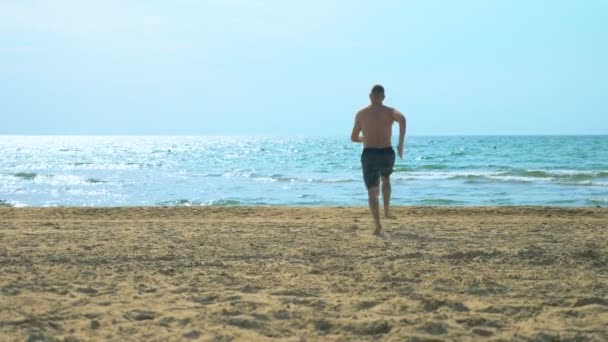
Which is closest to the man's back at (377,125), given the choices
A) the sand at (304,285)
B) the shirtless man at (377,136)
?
the shirtless man at (377,136)

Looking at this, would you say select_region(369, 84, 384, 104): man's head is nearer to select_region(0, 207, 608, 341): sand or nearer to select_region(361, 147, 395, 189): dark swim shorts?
select_region(361, 147, 395, 189): dark swim shorts

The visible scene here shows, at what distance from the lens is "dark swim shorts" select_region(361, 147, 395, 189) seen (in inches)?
278

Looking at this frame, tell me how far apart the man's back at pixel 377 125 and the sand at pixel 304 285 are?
1.06m

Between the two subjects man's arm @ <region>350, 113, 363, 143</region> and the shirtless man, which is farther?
man's arm @ <region>350, 113, 363, 143</region>

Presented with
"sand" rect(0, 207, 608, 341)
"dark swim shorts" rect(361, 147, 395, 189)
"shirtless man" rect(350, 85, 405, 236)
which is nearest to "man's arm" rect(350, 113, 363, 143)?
"shirtless man" rect(350, 85, 405, 236)

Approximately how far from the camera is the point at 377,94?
710cm

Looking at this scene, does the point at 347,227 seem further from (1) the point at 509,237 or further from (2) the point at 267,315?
(2) the point at 267,315

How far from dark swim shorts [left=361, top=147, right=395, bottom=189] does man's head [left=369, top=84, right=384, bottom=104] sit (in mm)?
557

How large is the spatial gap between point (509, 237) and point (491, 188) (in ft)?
42.5

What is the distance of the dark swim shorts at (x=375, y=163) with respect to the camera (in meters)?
7.07

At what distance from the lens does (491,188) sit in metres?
19.2

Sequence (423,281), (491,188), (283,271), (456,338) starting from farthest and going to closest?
(491,188)
(283,271)
(423,281)
(456,338)

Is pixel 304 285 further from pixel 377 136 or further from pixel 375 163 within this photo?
pixel 377 136

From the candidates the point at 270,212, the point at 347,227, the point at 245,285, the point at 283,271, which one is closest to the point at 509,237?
the point at 347,227
